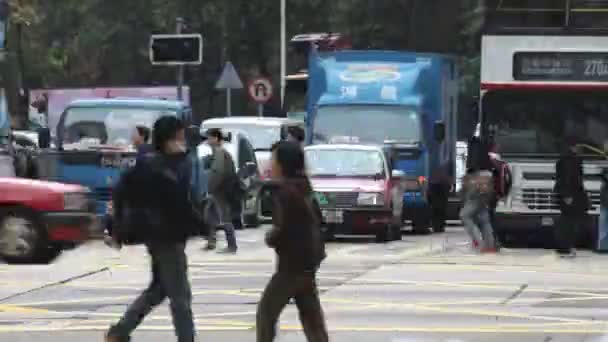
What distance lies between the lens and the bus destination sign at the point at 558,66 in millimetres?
24828

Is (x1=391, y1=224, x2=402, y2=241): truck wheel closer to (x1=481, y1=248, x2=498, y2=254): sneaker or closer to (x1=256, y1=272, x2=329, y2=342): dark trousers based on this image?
(x1=481, y1=248, x2=498, y2=254): sneaker

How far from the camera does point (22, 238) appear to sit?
67.7 ft

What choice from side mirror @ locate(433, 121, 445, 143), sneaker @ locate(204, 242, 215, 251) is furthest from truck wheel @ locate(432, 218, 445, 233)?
sneaker @ locate(204, 242, 215, 251)

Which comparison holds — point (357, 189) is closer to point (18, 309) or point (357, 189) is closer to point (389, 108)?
point (389, 108)

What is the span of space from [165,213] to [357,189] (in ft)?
49.5

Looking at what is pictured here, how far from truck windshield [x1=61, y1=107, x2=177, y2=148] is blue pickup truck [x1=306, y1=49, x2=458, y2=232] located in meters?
Result: 3.36

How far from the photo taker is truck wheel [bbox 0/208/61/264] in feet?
67.5

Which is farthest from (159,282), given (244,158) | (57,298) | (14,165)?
(244,158)

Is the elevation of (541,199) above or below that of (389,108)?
below

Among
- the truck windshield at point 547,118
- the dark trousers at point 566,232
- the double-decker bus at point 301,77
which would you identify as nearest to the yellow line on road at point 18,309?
the dark trousers at point 566,232

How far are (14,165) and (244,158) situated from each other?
7705 mm

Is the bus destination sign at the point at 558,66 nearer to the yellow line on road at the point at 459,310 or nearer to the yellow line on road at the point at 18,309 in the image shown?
the yellow line on road at the point at 459,310

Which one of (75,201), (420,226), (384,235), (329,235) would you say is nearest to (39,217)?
(75,201)

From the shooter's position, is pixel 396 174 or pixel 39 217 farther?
pixel 396 174
